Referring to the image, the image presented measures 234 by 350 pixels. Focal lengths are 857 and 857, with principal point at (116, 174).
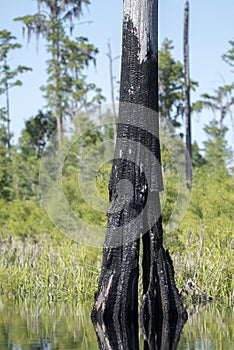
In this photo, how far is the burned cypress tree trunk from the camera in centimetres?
930

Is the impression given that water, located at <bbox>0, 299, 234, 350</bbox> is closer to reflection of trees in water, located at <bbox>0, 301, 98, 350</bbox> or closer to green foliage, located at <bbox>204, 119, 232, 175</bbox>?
reflection of trees in water, located at <bbox>0, 301, 98, 350</bbox>

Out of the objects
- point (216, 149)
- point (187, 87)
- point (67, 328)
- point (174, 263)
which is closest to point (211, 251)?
point (174, 263)

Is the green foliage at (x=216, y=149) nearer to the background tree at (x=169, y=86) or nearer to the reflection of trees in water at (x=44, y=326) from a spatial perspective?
the background tree at (x=169, y=86)

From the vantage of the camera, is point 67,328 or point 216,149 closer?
point 67,328

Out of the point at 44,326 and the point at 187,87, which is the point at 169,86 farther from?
the point at 44,326

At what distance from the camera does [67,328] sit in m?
9.03

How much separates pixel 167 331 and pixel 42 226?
10.7m

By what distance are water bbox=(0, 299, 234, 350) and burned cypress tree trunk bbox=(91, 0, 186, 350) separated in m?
0.38

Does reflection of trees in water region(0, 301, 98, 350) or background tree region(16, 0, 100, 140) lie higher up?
background tree region(16, 0, 100, 140)

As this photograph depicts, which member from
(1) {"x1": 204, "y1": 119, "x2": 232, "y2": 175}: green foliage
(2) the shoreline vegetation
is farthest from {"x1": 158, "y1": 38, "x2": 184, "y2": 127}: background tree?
(2) the shoreline vegetation

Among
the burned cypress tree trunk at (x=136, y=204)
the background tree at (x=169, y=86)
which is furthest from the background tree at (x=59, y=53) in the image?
the burned cypress tree trunk at (x=136, y=204)

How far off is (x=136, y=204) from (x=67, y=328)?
156 cm

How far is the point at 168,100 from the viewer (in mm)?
32750

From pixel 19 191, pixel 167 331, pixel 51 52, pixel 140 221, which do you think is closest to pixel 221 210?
pixel 140 221
